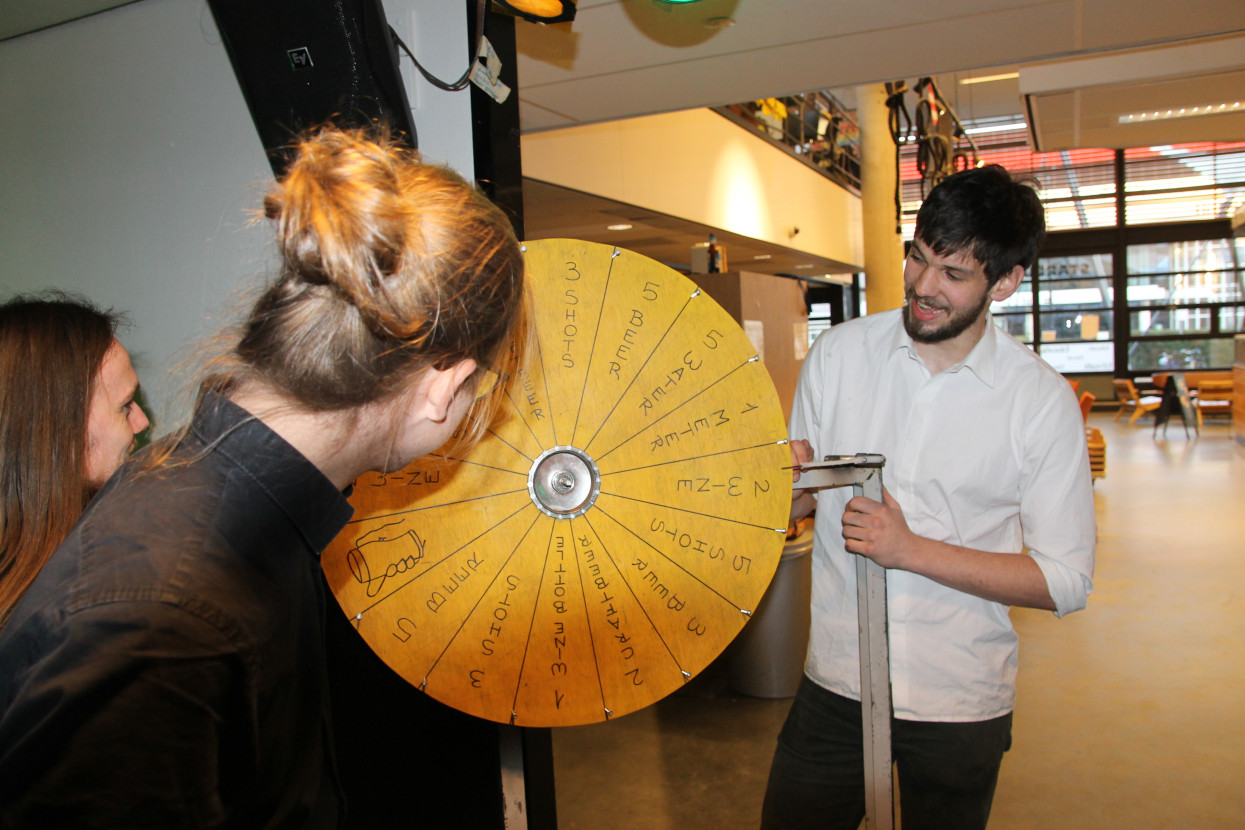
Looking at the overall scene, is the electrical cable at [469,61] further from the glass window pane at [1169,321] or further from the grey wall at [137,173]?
the glass window pane at [1169,321]

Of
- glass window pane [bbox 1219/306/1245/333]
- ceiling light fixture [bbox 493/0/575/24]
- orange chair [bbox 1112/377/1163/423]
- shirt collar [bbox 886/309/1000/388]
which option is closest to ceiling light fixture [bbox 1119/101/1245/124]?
shirt collar [bbox 886/309/1000/388]

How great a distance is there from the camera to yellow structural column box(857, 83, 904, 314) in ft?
28.0

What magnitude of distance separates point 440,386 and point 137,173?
5.72 feet

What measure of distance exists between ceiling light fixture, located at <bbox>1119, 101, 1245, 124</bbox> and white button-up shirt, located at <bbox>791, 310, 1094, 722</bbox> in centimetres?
365

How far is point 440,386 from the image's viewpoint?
0.78 meters

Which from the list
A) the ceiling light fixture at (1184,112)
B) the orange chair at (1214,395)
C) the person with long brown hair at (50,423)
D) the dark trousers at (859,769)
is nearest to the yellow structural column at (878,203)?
the ceiling light fixture at (1184,112)

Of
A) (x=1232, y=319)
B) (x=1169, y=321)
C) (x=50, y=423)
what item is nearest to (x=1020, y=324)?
(x=1169, y=321)

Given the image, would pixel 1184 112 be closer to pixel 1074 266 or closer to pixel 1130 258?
pixel 1074 266

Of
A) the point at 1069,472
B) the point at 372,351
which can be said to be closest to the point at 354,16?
the point at 372,351

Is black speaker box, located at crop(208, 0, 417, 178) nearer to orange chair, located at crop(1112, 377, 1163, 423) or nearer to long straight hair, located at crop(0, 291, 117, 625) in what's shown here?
long straight hair, located at crop(0, 291, 117, 625)

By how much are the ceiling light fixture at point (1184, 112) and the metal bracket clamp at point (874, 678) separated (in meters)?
4.03

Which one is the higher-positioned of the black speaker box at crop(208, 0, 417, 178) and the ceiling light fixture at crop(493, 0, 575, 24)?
the ceiling light fixture at crop(493, 0, 575, 24)

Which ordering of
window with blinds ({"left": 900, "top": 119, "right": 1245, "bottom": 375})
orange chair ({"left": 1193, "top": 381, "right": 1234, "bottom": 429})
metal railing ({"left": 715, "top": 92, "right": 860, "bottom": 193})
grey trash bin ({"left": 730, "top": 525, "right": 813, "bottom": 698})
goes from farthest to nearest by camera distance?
window with blinds ({"left": 900, "top": 119, "right": 1245, "bottom": 375}) → orange chair ({"left": 1193, "top": 381, "right": 1234, "bottom": 429}) → metal railing ({"left": 715, "top": 92, "right": 860, "bottom": 193}) → grey trash bin ({"left": 730, "top": 525, "right": 813, "bottom": 698})

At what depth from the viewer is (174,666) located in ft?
1.85
